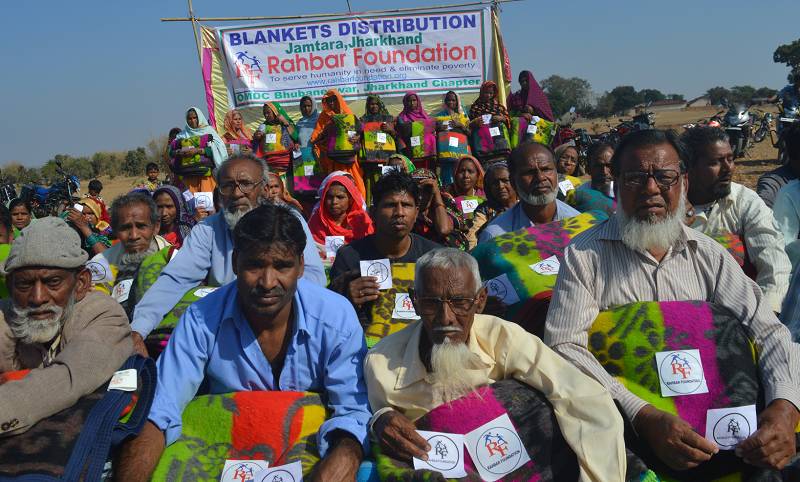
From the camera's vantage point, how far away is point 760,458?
7.91ft

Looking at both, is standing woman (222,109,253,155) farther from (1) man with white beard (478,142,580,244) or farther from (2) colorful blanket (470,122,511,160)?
(1) man with white beard (478,142,580,244)

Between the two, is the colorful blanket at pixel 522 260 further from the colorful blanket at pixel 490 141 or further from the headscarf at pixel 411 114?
the headscarf at pixel 411 114

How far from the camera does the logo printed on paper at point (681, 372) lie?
2.62m

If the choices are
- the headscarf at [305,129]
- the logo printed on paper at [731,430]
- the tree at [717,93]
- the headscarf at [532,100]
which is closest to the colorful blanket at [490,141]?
the headscarf at [532,100]

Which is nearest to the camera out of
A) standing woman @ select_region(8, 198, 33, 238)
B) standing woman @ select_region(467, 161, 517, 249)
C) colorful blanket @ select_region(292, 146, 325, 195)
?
standing woman @ select_region(467, 161, 517, 249)

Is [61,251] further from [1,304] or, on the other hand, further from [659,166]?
[659,166]

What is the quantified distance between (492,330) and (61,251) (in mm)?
1964

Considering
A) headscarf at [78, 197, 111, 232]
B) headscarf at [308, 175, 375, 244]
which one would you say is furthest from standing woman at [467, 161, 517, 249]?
headscarf at [78, 197, 111, 232]

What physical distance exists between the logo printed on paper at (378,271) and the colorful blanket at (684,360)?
1.53 m

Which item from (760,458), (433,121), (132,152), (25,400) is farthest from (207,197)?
(132,152)

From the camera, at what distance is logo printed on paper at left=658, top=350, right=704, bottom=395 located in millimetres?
2615

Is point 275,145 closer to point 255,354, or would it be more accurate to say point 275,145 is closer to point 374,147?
point 374,147

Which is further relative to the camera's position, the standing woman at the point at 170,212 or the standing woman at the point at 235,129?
the standing woman at the point at 235,129

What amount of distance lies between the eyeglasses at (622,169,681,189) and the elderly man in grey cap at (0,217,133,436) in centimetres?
249
